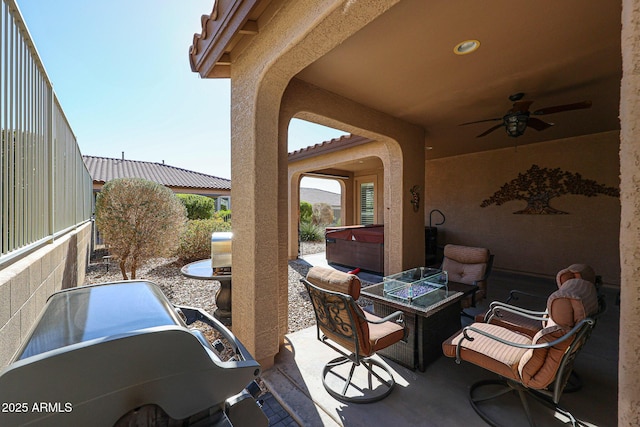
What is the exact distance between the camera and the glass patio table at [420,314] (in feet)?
9.12

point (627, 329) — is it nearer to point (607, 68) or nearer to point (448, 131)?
point (607, 68)

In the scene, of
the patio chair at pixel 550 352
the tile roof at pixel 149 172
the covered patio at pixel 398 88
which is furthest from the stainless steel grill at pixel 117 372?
the tile roof at pixel 149 172

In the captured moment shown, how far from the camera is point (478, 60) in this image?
2885 mm

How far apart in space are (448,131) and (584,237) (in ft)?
13.9

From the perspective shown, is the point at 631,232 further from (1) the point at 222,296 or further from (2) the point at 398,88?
(1) the point at 222,296

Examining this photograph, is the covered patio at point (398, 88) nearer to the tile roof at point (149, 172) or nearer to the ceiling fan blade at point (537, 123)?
the ceiling fan blade at point (537, 123)

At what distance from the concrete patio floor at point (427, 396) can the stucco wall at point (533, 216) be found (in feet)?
13.1

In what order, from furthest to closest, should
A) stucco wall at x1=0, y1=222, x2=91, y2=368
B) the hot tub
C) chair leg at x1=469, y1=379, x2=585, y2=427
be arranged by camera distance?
the hot tub < chair leg at x1=469, y1=379, x2=585, y2=427 < stucco wall at x1=0, y1=222, x2=91, y2=368

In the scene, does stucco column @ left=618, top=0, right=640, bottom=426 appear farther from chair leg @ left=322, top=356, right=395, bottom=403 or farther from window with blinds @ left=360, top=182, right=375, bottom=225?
window with blinds @ left=360, top=182, right=375, bottom=225

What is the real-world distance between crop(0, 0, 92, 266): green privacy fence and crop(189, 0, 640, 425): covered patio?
1401 millimetres

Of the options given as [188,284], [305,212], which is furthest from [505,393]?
[305,212]

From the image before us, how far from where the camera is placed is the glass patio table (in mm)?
2779

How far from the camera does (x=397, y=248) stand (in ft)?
15.6

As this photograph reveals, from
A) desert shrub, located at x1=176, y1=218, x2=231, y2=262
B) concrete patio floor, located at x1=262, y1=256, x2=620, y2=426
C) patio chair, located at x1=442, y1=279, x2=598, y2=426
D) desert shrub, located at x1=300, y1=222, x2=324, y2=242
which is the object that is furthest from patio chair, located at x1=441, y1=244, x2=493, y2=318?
desert shrub, located at x1=300, y1=222, x2=324, y2=242
